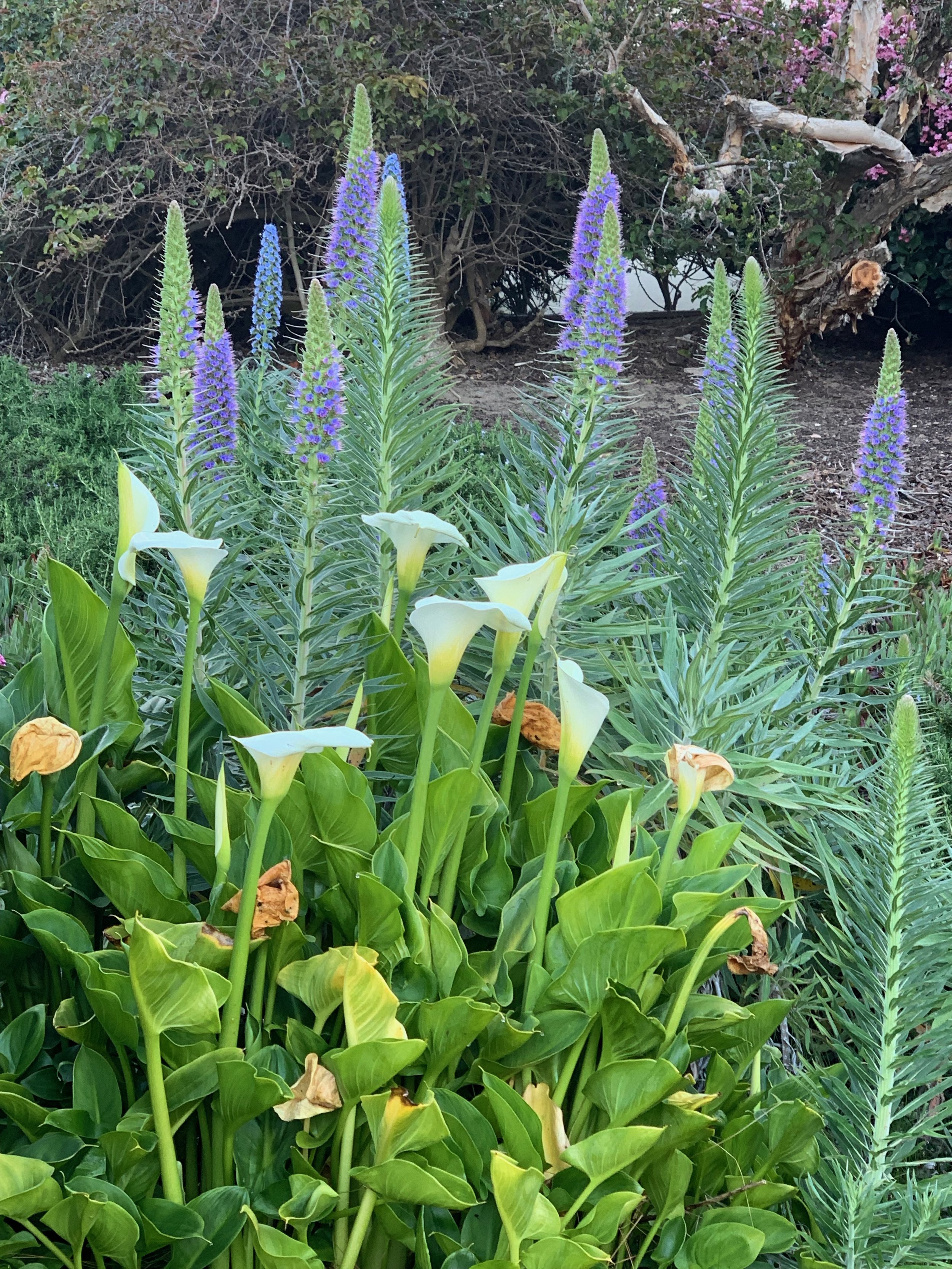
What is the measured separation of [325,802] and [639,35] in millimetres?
6986

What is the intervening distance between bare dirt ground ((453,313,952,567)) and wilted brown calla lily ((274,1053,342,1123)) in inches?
130

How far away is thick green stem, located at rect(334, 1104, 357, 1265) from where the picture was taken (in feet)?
3.86

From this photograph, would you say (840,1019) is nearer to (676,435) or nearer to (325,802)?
(325,802)

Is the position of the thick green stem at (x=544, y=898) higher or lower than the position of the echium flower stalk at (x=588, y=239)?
lower

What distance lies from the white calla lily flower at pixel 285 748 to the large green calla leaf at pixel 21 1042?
1.28ft

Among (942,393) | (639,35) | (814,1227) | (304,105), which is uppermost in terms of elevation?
(639,35)

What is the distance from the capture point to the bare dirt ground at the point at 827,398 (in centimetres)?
503

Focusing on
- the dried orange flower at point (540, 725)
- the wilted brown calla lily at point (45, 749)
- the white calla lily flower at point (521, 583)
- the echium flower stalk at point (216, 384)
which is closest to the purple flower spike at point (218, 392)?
the echium flower stalk at point (216, 384)

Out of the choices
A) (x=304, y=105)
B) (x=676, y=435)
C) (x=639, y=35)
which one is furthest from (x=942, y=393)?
(x=304, y=105)

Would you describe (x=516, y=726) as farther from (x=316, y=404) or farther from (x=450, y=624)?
(x=316, y=404)

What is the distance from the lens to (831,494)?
203 inches

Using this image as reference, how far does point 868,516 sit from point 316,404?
1.20 metres

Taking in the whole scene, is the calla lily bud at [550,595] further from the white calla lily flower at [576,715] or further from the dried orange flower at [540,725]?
the dried orange flower at [540,725]

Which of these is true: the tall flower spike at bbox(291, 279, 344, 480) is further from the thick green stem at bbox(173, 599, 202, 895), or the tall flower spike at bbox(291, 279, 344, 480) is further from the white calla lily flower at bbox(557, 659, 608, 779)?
the white calla lily flower at bbox(557, 659, 608, 779)
